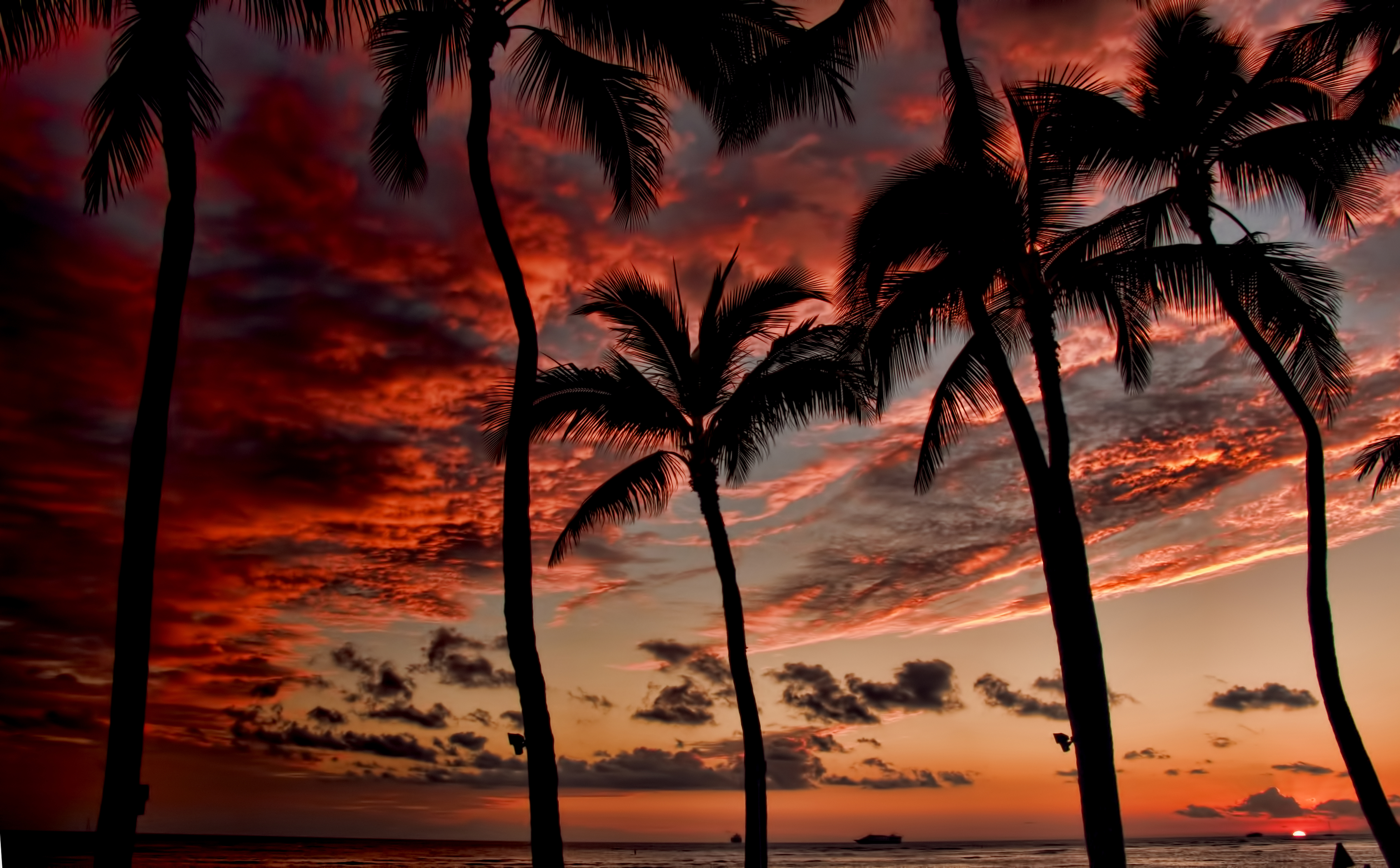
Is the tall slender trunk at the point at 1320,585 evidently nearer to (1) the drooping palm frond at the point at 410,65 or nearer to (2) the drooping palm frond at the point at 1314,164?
(2) the drooping palm frond at the point at 1314,164

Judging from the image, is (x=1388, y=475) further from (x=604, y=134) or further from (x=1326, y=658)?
(x=604, y=134)

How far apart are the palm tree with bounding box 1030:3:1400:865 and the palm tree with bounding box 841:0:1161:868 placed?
2.52 feet

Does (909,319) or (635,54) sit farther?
(909,319)


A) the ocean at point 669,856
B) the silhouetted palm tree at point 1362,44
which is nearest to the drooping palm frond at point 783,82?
the silhouetted palm tree at point 1362,44

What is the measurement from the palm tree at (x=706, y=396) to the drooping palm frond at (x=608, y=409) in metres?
0.02

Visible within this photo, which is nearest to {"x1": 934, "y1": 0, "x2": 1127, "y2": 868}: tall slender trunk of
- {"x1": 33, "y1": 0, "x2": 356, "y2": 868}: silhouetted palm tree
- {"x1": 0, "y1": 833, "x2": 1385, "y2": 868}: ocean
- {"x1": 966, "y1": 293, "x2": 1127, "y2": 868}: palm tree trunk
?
{"x1": 966, "y1": 293, "x2": 1127, "y2": 868}: palm tree trunk

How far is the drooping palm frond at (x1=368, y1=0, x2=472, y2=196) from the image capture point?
10.8 meters

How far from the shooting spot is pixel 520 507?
918 centimetres

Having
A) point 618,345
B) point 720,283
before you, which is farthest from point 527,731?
point 720,283

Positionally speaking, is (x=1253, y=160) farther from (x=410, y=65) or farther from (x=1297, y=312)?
(x=410, y=65)

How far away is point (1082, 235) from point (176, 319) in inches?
483

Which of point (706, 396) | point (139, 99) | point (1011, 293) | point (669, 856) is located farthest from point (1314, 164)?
point (669, 856)

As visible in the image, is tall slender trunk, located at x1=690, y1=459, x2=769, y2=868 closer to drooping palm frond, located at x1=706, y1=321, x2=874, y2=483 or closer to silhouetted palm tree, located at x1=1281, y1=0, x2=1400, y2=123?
drooping palm frond, located at x1=706, y1=321, x2=874, y2=483

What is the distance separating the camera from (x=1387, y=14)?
999 centimetres
